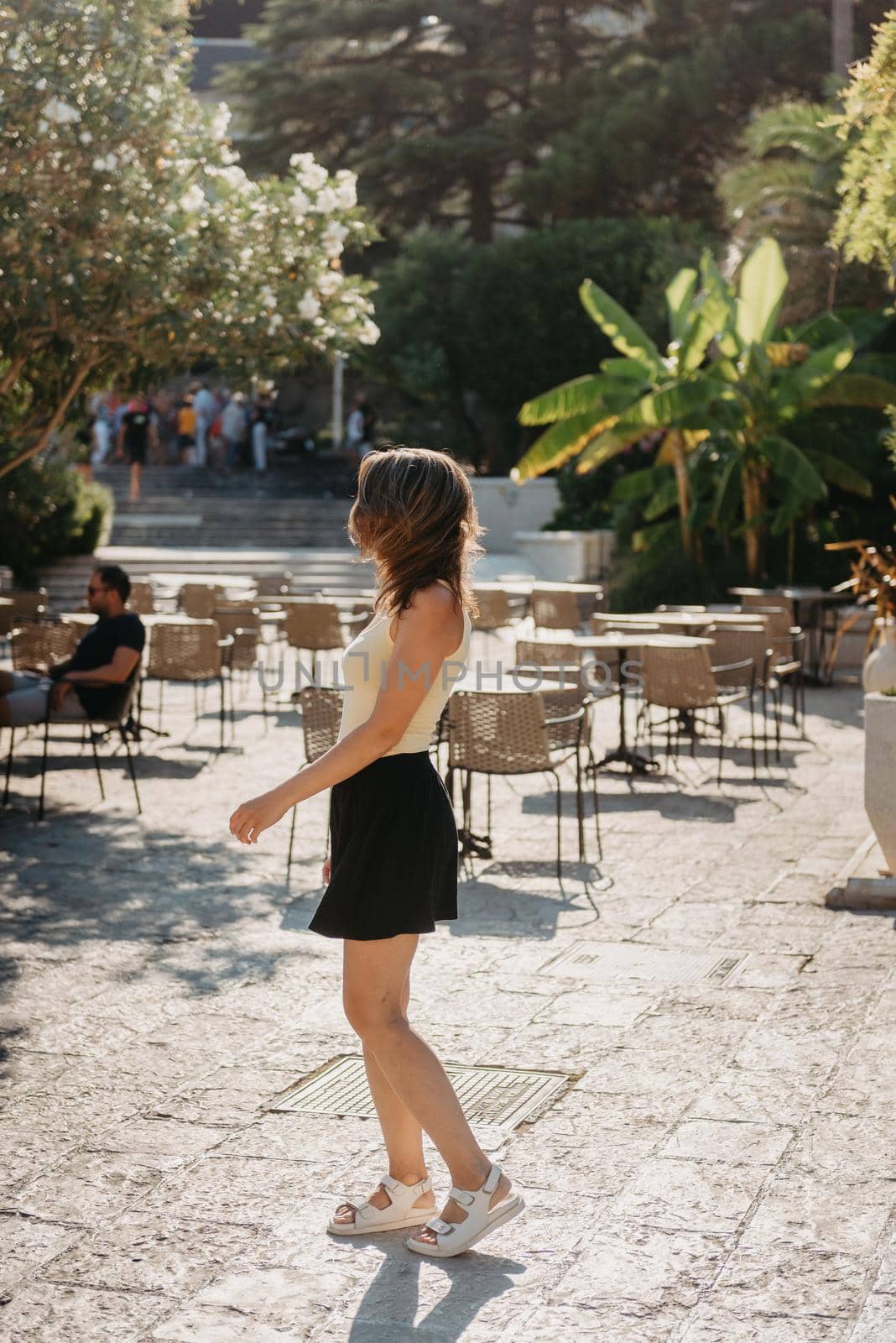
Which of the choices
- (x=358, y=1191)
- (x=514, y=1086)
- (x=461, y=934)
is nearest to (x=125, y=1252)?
(x=358, y=1191)

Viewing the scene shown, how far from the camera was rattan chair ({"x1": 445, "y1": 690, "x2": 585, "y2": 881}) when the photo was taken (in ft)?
27.1

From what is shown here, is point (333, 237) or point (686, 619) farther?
point (686, 619)

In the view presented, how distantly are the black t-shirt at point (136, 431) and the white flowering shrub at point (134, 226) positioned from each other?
19624mm

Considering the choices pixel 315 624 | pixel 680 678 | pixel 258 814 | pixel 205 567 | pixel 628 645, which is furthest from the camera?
pixel 205 567

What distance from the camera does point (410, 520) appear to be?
3730mm

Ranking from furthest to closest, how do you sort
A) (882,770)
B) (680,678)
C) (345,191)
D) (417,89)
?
1. (417,89)
2. (345,191)
3. (680,678)
4. (882,770)

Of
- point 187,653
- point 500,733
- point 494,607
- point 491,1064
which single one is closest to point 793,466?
point 494,607

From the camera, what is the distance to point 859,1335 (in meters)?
3.51

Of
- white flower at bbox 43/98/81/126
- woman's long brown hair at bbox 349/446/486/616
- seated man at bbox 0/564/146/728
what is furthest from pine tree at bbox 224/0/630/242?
woman's long brown hair at bbox 349/446/486/616

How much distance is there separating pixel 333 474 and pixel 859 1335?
33.8m

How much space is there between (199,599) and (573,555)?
10.3 metres

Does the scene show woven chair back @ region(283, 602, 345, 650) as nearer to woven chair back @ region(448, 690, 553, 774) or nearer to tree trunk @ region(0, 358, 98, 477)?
tree trunk @ region(0, 358, 98, 477)

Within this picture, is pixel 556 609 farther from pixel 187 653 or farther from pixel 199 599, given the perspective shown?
pixel 187 653

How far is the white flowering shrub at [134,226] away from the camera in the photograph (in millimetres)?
10102
